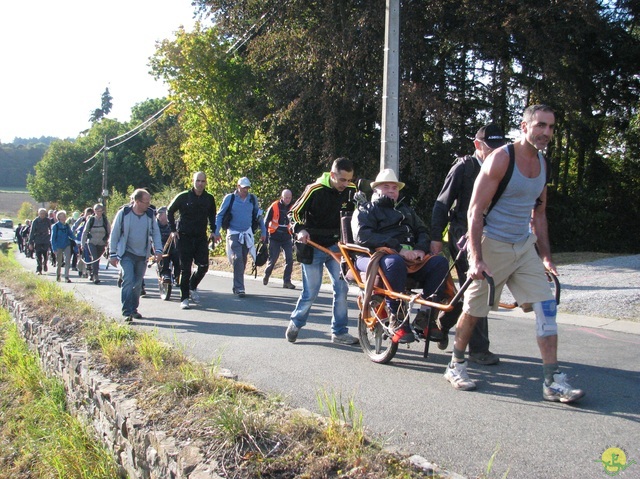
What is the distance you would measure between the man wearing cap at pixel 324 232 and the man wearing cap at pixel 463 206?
51.7 inches

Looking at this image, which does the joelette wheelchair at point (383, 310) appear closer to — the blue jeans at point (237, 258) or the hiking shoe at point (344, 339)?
the hiking shoe at point (344, 339)

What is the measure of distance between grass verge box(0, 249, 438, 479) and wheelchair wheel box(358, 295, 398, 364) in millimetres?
1343

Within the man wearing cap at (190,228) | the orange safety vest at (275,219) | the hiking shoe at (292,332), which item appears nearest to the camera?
the hiking shoe at (292,332)

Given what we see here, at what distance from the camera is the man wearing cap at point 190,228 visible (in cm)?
1027

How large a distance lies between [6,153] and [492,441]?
161m

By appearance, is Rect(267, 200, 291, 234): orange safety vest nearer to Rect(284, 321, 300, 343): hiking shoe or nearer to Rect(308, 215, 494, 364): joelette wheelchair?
Rect(284, 321, 300, 343): hiking shoe

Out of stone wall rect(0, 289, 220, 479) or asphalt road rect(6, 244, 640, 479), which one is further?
asphalt road rect(6, 244, 640, 479)

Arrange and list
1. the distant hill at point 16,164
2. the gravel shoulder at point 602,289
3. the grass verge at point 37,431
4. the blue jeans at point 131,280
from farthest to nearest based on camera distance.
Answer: the distant hill at point 16,164 < the gravel shoulder at point 602,289 < the blue jeans at point 131,280 < the grass verge at point 37,431

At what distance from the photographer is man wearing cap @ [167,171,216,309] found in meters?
10.3

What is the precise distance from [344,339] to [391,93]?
271 inches

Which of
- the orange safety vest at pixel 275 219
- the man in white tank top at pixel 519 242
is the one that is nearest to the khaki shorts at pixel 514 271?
the man in white tank top at pixel 519 242

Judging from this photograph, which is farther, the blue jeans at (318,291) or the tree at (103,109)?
the tree at (103,109)

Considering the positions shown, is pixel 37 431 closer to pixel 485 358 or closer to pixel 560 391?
pixel 485 358

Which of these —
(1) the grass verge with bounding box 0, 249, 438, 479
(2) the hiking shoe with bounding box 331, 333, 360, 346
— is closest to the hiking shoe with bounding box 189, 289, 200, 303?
(2) the hiking shoe with bounding box 331, 333, 360, 346
